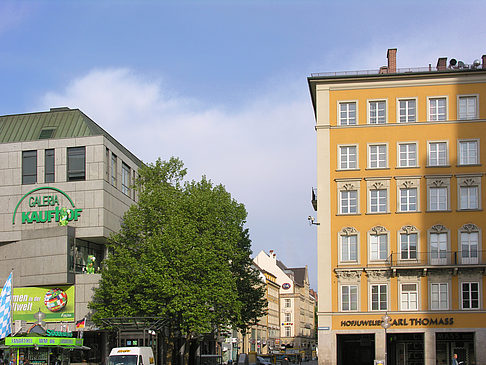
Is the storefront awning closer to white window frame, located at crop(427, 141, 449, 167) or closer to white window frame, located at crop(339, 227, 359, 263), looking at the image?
white window frame, located at crop(339, 227, 359, 263)

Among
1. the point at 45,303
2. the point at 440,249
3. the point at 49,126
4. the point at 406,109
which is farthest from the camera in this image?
the point at 49,126

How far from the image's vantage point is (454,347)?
53.3 m

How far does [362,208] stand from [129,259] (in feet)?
60.3

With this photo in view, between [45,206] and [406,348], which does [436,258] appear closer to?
[406,348]

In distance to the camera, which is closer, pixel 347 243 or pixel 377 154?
pixel 347 243

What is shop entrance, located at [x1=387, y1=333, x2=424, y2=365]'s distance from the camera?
54.6m

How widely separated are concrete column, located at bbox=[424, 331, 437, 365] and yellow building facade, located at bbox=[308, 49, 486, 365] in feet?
0.24

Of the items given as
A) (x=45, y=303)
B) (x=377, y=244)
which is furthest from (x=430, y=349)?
(x=45, y=303)

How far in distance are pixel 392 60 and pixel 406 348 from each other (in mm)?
22761

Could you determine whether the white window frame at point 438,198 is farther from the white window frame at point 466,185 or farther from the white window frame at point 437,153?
the white window frame at point 437,153

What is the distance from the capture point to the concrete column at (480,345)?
51.7 metres

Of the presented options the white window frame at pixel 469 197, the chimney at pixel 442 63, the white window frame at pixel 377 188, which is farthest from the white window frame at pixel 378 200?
the chimney at pixel 442 63

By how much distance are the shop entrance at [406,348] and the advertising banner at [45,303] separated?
27.3 meters

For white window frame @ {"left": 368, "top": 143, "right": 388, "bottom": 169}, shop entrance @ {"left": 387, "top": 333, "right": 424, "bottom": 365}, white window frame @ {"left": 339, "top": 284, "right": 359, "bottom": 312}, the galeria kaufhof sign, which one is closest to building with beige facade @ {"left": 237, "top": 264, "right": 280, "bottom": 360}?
the galeria kaufhof sign
